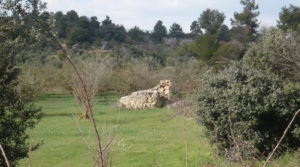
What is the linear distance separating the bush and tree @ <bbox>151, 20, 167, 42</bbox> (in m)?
78.6

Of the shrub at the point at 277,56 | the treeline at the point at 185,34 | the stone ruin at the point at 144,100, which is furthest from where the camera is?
the treeline at the point at 185,34

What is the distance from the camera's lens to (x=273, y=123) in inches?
464

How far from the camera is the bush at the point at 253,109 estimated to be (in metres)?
11.4

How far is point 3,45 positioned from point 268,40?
8.13 meters

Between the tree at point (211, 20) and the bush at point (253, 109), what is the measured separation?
42.0 m

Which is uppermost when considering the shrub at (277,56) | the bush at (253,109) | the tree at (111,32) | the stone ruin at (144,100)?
the tree at (111,32)

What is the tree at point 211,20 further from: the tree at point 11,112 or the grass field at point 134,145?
the tree at point 11,112

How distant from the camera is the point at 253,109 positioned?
1145 centimetres

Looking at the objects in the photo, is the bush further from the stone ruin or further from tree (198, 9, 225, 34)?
tree (198, 9, 225, 34)

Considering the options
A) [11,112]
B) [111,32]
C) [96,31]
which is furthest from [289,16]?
[11,112]

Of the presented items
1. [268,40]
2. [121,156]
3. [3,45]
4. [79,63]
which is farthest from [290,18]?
[3,45]

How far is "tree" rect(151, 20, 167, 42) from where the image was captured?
9172 centimetres

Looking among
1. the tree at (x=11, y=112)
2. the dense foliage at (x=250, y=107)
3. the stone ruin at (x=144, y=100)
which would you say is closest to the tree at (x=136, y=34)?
the stone ruin at (x=144, y=100)

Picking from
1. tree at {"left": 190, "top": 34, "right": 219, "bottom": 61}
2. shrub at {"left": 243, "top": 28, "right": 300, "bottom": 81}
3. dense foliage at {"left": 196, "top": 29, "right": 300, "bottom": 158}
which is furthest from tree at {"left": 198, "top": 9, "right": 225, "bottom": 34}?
dense foliage at {"left": 196, "top": 29, "right": 300, "bottom": 158}
